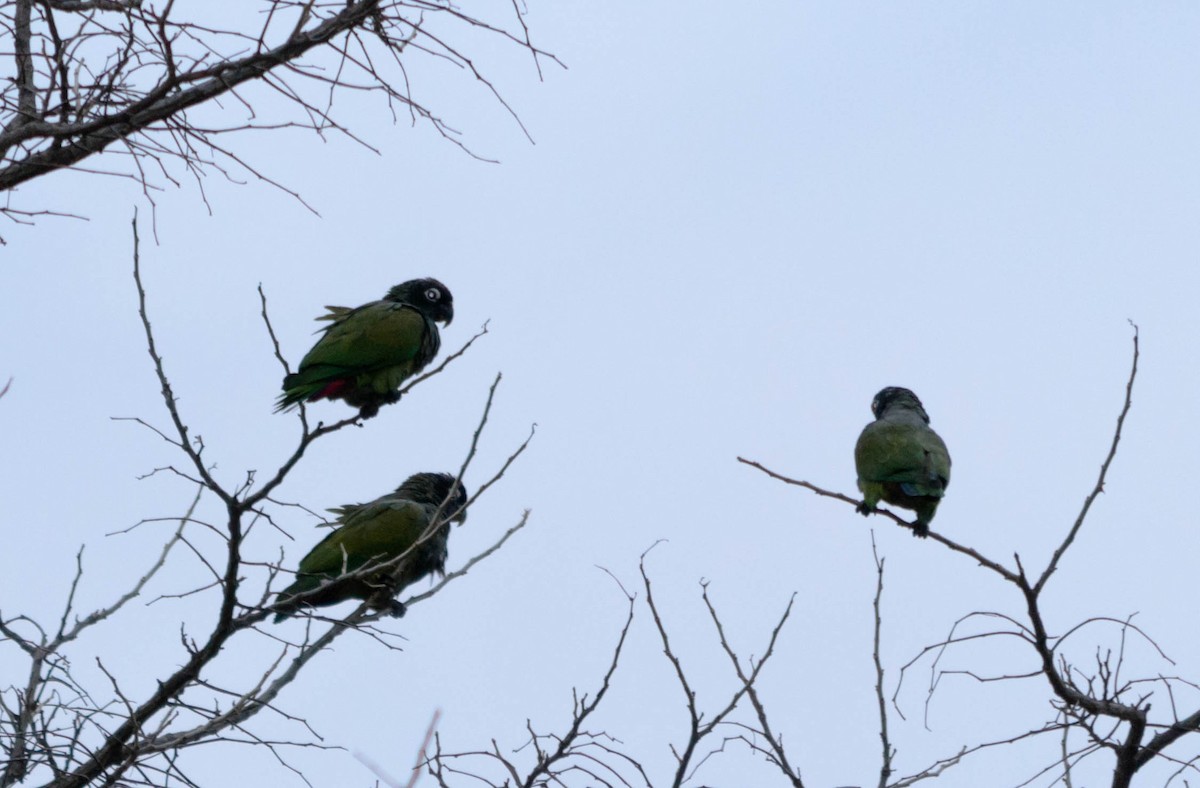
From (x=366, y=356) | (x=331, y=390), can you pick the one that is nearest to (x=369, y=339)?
(x=366, y=356)

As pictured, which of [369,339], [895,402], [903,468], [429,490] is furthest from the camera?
[895,402]

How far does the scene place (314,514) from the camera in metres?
4.02

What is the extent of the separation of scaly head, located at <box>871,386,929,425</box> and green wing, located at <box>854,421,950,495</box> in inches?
28.3

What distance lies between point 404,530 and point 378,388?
37.0 inches

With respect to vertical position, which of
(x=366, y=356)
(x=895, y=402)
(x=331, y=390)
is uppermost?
(x=895, y=402)

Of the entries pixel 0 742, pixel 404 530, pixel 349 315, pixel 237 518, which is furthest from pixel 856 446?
pixel 0 742

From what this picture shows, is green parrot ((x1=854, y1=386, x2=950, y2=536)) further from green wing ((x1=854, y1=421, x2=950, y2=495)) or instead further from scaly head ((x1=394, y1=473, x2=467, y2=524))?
scaly head ((x1=394, y1=473, x2=467, y2=524))

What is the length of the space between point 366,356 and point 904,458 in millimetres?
3156

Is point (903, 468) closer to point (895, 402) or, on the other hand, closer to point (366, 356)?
point (895, 402)

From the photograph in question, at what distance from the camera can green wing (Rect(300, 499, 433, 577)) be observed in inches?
264

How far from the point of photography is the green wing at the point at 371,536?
264 inches

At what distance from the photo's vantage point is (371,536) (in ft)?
22.1

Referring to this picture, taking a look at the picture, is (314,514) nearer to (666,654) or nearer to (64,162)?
(666,654)

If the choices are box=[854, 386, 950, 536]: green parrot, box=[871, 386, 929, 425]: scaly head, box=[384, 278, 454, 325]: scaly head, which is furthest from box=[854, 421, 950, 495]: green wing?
box=[384, 278, 454, 325]: scaly head
